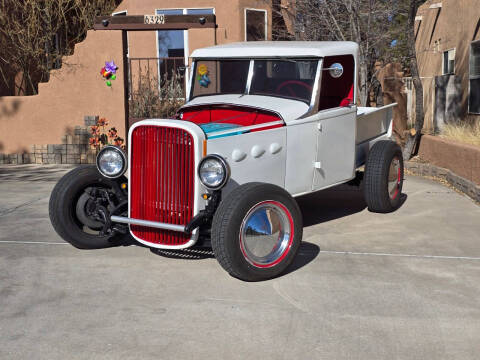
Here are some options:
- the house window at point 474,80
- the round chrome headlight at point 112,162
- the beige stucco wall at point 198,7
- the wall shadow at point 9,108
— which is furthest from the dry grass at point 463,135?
the wall shadow at point 9,108

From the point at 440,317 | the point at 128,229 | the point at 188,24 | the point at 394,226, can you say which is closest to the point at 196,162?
the point at 128,229

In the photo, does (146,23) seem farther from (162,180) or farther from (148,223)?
(148,223)

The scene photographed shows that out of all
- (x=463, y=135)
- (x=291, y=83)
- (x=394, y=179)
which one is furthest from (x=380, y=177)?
(x=463, y=135)

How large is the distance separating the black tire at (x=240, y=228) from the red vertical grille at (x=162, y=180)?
0.49 meters

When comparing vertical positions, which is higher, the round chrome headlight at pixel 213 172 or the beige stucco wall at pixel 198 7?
the beige stucco wall at pixel 198 7

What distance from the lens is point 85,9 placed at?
17906 mm

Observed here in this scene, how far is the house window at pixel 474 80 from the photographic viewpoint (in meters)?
14.5

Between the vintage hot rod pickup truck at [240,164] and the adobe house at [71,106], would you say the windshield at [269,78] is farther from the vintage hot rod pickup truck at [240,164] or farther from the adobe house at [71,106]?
the adobe house at [71,106]

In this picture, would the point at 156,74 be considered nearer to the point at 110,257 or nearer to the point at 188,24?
the point at 188,24

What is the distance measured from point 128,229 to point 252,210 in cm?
145

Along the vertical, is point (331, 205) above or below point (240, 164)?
below

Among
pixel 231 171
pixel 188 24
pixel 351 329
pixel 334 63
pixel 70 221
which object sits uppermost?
pixel 188 24

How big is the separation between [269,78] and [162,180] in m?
2.01

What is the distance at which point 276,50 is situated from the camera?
713cm
